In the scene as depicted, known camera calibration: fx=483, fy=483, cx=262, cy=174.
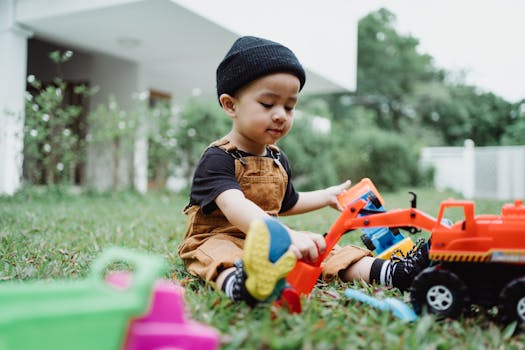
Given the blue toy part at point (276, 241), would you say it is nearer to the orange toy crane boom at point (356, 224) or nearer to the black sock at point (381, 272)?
the orange toy crane boom at point (356, 224)

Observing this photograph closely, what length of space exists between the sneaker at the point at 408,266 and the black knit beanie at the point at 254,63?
2.87 ft

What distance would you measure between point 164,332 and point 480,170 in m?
14.4

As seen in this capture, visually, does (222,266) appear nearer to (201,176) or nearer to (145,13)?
(201,176)

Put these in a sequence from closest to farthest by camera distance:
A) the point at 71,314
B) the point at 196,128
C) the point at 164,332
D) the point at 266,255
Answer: the point at 71,314, the point at 164,332, the point at 266,255, the point at 196,128

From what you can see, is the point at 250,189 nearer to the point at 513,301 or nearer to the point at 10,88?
the point at 513,301

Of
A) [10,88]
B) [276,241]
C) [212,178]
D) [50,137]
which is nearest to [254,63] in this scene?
[212,178]

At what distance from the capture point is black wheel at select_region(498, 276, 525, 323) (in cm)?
149

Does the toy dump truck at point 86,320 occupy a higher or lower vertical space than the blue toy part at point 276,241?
lower

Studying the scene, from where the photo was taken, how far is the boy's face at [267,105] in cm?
197

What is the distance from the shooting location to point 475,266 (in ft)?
5.26

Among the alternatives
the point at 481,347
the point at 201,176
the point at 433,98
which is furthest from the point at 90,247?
the point at 433,98

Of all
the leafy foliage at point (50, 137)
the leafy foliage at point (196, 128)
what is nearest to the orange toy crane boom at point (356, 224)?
the leafy foliage at point (50, 137)

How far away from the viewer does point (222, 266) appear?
1881 mm

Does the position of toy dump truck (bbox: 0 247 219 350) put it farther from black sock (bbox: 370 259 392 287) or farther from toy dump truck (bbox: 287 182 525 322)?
black sock (bbox: 370 259 392 287)
